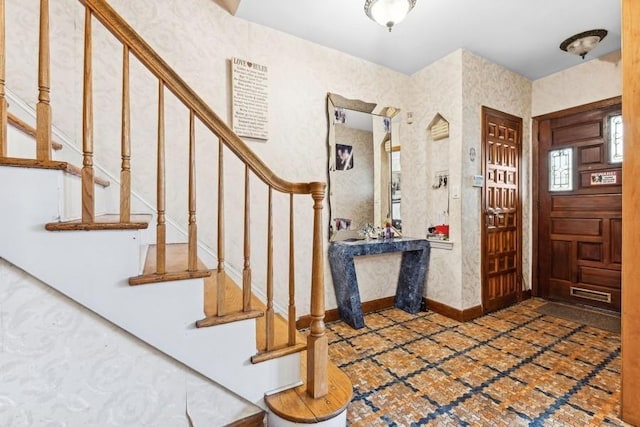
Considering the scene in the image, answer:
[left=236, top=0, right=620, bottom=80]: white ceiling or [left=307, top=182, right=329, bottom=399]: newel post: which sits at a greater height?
[left=236, top=0, right=620, bottom=80]: white ceiling

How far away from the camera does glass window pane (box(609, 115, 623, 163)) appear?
9.54 feet

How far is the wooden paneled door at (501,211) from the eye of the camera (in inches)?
121

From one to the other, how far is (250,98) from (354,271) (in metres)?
1.77

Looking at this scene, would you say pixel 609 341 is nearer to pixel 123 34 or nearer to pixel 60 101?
pixel 123 34

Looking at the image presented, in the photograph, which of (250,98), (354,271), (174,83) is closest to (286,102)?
(250,98)

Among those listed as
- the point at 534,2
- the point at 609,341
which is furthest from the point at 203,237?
the point at 609,341

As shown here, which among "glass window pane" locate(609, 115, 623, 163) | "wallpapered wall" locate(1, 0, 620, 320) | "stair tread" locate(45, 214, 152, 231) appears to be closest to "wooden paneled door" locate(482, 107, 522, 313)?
"wallpapered wall" locate(1, 0, 620, 320)

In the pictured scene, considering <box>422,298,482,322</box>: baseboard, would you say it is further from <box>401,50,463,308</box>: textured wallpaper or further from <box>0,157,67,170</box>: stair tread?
<box>0,157,67,170</box>: stair tread

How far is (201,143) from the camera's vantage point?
88.4 inches

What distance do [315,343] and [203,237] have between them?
51.1 inches

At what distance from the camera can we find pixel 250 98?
95.4 inches

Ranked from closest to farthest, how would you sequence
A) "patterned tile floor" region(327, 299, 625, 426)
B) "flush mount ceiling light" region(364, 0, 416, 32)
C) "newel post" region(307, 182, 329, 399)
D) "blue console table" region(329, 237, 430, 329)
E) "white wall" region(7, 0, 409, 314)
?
"newel post" region(307, 182, 329, 399)
"patterned tile floor" region(327, 299, 625, 426)
"white wall" region(7, 0, 409, 314)
"flush mount ceiling light" region(364, 0, 416, 32)
"blue console table" region(329, 237, 430, 329)

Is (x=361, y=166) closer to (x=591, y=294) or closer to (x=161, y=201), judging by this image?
(x=161, y=201)

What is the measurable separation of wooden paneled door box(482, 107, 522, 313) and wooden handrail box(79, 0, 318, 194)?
2.51 m
